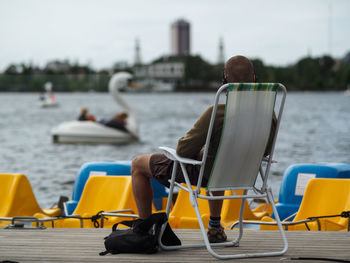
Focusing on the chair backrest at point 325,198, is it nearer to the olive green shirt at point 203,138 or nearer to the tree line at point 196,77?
the olive green shirt at point 203,138

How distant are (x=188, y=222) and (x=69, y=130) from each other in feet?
77.5

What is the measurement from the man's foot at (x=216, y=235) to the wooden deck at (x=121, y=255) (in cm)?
16

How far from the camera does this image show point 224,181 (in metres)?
4.13

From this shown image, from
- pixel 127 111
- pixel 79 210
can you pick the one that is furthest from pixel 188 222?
pixel 127 111

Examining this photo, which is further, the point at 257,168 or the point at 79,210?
the point at 79,210

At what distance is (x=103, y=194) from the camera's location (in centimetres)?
665

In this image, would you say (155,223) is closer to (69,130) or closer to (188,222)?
(188,222)

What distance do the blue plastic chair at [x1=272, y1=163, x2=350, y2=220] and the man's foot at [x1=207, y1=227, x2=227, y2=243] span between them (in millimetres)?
3140

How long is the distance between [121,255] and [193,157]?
2.77 ft

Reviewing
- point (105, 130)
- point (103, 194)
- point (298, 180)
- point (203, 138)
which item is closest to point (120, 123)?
point (105, 130)

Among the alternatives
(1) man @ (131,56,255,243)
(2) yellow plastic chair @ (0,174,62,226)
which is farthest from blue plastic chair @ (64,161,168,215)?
Answer: (1) man @ (131,56,255,243)

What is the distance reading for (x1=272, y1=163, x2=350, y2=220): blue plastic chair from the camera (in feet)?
25.0

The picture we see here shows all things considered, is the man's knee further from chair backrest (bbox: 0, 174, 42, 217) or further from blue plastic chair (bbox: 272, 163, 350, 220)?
blue plastic chair (bbox: 272, 163, 350, 220)

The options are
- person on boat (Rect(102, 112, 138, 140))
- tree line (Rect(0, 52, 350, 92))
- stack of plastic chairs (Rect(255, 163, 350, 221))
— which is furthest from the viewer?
tree line (Rect(0, 52, 350, 92))
